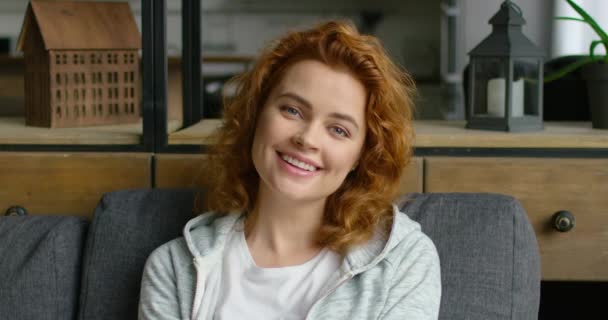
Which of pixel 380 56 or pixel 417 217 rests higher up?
pixel 380 56

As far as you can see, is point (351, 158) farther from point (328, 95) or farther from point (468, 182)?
point (468, 182)

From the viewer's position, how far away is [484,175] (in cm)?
171

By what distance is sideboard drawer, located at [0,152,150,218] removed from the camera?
1.77 m

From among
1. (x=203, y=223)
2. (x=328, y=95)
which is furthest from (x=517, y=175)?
(x=203, y=223)

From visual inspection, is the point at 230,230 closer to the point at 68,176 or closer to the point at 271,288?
the point at 271,288

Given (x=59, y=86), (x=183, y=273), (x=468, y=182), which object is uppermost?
(x=59, y=86)

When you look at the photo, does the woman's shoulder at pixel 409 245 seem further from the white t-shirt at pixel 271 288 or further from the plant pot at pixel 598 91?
the plant pot at pixel 598 91

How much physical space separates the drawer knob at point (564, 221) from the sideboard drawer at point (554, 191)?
0.02 meters

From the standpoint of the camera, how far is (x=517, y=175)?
171 centimetres

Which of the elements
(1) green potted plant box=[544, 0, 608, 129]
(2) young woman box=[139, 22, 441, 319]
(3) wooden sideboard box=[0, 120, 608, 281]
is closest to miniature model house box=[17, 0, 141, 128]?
(3) wooden sideboard box=[0, 120, 608, 281]

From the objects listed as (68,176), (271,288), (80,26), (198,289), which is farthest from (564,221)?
(80,26)

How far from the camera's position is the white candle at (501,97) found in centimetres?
183

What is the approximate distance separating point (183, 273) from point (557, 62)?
5.41 ft

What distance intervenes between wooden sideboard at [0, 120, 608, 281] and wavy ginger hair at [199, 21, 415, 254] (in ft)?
0.48
